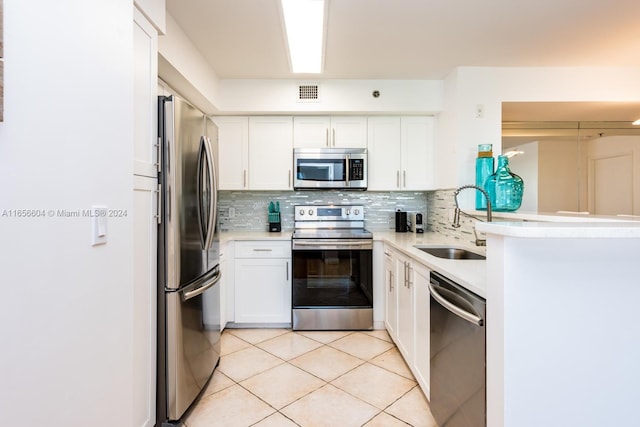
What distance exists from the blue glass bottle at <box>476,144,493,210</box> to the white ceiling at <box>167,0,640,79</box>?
0.76m

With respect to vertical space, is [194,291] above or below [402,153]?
below

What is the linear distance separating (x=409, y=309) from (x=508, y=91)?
214 cm

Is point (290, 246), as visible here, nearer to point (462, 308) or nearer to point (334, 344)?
point (334, 344)

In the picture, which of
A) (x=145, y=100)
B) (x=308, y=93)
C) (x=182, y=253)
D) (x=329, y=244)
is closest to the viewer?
(x=145, y=100)

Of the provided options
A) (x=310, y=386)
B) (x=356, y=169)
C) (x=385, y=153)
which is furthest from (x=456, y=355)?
(x=385, y=153)

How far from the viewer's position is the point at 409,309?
2.18 meters

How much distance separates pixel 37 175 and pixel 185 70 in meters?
1.75

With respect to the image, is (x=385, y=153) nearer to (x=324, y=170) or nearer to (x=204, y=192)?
(x=324, y=170)

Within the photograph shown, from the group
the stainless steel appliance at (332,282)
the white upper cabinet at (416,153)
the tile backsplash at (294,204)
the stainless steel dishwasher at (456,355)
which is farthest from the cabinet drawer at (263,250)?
the stainless steel dishwasher at (456,355)

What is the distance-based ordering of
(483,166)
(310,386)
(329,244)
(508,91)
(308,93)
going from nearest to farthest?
(310,386) → (483,166) → (508,91) → (329,244) → (308,93)

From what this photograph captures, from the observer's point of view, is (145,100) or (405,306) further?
(405,306)

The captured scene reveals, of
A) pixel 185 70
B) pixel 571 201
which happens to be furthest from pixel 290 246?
pixel 571 201

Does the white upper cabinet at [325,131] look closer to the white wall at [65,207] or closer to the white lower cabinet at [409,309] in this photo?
the white lower cabinet at [409,309]

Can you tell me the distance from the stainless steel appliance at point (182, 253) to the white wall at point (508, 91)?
7.13 feet
